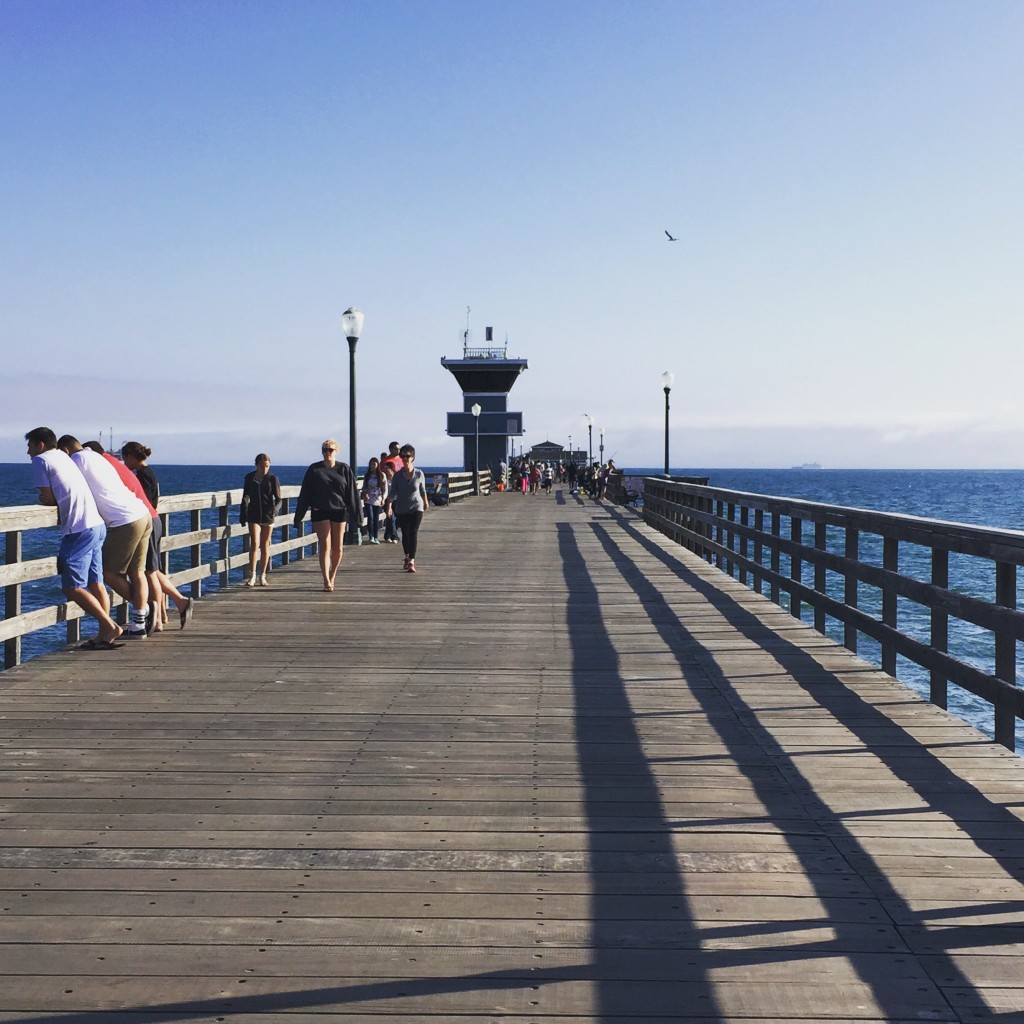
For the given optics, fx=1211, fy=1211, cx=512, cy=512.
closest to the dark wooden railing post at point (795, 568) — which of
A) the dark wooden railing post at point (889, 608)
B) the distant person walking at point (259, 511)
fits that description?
the dark wooden railing post at point (889, 608)

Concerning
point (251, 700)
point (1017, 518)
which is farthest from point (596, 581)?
point (1017, 518)

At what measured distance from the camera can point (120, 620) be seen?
36.8 feet

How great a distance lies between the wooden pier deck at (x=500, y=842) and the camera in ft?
11.3

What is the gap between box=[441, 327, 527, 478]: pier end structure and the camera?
77.2 metres

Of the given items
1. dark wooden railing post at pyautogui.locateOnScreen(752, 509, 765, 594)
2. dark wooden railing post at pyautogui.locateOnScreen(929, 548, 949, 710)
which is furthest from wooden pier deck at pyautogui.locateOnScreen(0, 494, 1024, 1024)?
dark wooden railing post at pyautogui.locateOnScreen(752, 509, 765, 594)

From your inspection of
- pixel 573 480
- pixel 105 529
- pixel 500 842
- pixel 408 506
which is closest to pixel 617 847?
pixel 500 842

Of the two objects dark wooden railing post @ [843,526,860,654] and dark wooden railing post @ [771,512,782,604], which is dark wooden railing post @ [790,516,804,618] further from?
dark wooden railing post @ [843,526,860,654]

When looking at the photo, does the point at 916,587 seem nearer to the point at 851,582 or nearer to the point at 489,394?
the point at 851,582

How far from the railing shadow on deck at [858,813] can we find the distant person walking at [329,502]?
4.60 m

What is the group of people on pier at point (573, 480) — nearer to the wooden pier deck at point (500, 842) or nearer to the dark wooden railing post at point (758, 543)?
the dark wooden railing post at point (758, 543)

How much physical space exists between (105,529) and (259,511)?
197 inches

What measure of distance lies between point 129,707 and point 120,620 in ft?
13.7

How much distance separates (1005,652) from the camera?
6.24 metres

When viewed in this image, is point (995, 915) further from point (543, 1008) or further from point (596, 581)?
point (596, 581)
